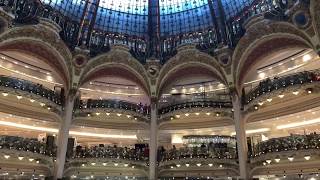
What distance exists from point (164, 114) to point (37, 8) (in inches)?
546

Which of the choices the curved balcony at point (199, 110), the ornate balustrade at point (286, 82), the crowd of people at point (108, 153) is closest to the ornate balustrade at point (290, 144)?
the ornate balustrade at point (286, 82)

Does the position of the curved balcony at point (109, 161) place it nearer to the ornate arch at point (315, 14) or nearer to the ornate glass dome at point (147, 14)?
the ornate glass dome at point (147, 14)

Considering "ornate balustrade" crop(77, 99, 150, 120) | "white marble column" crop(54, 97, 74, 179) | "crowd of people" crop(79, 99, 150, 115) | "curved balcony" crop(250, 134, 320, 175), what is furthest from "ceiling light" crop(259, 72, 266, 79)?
"white marble column" crop(54, 97, 74, 179)

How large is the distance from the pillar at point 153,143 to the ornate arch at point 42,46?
25.6ft

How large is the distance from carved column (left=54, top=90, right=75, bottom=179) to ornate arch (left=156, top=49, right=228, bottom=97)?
25.6 feet

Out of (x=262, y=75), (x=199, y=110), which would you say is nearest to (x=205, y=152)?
(x=199, y=110)

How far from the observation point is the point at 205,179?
26969mm

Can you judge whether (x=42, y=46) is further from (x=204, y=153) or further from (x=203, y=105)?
(x=204, y=153)

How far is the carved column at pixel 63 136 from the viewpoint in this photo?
2467cm

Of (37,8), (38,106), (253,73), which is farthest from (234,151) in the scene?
(37,8)

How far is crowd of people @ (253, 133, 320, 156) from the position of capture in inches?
808

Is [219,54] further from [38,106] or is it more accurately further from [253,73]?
[38,106]

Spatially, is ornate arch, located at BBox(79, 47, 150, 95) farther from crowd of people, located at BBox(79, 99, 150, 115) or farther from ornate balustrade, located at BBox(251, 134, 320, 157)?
ornate balustrade, located at BBox(251, 134, 320, 157)

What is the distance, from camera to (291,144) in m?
21.4
